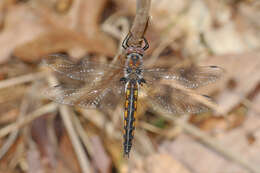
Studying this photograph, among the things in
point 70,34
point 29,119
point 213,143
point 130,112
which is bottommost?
point 213,143

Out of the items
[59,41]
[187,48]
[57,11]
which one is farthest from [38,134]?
[187,48]

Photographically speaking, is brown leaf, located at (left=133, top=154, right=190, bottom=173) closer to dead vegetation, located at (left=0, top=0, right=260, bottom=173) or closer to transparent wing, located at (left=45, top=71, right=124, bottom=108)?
dead vegetation, located at (left=0, top=0, right=260, bottom=173)

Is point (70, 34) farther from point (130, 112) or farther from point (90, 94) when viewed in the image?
point (130, 112)

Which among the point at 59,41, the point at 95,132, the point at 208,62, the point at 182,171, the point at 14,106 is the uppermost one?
the point at 59,41

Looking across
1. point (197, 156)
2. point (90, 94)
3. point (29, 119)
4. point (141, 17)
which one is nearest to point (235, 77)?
point (197, 156)

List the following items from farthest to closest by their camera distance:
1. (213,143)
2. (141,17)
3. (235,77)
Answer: (235,77) < (213,143) < (141,17)

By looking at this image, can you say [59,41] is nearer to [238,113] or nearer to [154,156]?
[154,156]
